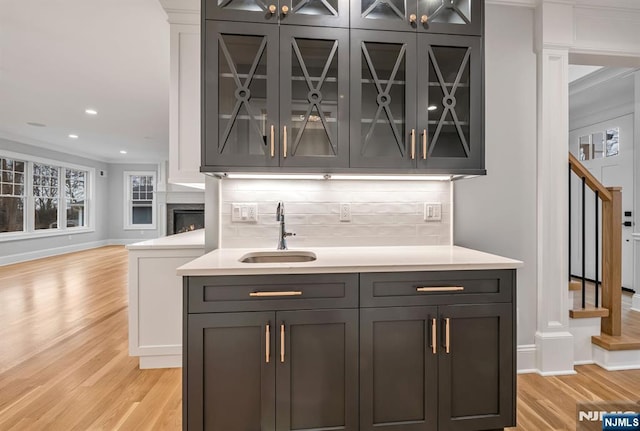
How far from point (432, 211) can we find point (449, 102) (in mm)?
740

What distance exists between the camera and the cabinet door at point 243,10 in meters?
1.75

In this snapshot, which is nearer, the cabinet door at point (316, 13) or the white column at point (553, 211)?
the cabinet door at point (316, 13)

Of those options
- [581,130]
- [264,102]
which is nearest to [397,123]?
[264,102]

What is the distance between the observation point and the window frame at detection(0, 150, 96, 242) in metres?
6.95

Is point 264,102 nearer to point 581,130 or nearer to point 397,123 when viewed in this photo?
point 397,123

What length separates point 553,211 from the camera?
2389mm

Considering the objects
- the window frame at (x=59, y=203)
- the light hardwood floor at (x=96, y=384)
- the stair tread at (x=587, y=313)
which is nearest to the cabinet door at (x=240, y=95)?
the light hardwood floor at (x=96, y=384)

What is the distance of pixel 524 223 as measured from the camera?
2416 mm

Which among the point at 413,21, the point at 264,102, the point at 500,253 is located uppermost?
the point at 413,21

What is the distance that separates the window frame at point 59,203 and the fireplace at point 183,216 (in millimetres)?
2194

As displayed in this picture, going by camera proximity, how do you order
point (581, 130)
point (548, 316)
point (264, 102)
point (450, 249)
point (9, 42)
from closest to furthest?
1. point (264, 102)
2. point (450, 249)
3. point (548, 316)
4. point (9, 42)
5. point (581, 130)

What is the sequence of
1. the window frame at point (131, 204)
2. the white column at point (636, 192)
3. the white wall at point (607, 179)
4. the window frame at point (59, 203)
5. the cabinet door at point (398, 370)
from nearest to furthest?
the cabinet door at point (398, 370)
the white column at point (636, 192)
the white wall at point (607, 179)
the window frame at point (59, 203)
the window frame at point (131, 204)

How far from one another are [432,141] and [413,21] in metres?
0.69

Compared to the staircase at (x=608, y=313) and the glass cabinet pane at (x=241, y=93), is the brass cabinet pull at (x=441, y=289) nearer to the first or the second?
the glass cabinet pane at (x=241, y=93)
